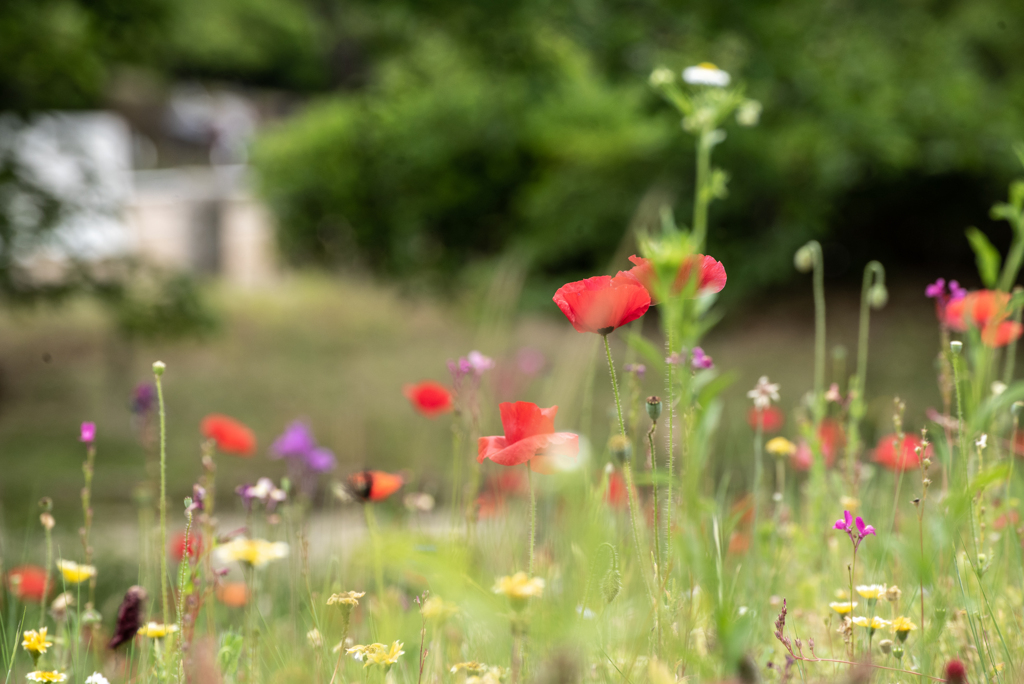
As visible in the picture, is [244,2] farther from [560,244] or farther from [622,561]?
[622,561]

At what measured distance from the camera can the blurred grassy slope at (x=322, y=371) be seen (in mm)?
5473

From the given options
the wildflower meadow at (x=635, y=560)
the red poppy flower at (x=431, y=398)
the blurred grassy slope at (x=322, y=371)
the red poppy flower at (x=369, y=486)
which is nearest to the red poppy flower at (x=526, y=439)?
the wildflower meadow at (x=635, y=560)

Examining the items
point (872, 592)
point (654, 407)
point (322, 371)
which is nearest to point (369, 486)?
point (654, 407)

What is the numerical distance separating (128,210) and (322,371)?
2011 mm

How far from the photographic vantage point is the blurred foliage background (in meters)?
5.16

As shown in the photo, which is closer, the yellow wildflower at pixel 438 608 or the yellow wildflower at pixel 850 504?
the yellow wildflower at pixel 438 608

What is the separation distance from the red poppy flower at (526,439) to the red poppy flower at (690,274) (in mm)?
191

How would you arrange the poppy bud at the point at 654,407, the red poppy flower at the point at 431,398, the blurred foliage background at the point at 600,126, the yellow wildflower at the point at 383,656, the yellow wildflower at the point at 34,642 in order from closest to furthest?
the poppy bud at the point at 654,407
the yellow wildflower at the point at 383,656
the yellow wildflower at the point at 34,642
the red poppy flower at the point at 431,398
the blurred foliage background at the point at 600,126

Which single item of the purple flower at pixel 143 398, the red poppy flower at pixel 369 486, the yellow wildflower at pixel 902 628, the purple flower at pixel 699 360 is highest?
the purple flower at pixel 699 360

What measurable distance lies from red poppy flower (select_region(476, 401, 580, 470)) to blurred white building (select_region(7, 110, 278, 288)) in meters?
5.39

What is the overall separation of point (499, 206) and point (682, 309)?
8529 mm

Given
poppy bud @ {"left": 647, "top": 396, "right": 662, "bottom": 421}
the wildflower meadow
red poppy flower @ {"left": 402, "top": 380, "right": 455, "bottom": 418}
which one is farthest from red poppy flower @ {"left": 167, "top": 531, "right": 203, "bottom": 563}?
poppy bud @ {"left": 647, "top": 396, "right": 662, "bottom": 421}

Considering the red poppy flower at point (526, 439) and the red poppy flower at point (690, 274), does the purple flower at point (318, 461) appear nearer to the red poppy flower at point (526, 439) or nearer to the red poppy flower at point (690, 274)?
the red poppy flower at point (526, 439)

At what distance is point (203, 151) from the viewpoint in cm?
2173
